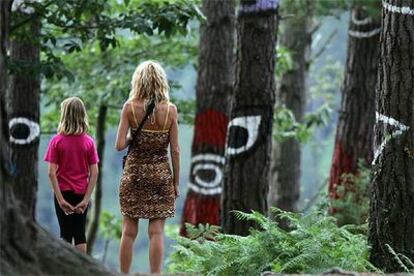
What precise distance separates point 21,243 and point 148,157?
273cm

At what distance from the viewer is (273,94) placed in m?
11.1

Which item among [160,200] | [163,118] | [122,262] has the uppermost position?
[163,118]

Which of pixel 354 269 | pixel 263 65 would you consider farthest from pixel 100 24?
pixel 354 269

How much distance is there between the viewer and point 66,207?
8250 millimetres

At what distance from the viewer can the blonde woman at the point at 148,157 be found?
7918mm

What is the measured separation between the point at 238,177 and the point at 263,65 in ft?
4.52

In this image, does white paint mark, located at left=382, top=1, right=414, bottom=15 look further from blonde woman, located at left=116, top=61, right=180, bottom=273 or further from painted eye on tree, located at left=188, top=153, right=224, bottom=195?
painted eye on tree, located at left=188, top=153, right=224, bottom=195

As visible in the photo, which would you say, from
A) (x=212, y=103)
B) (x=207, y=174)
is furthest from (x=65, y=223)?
(x=212, y=103)

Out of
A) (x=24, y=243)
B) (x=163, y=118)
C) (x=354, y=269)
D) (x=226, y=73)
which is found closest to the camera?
(x=24, y=243)

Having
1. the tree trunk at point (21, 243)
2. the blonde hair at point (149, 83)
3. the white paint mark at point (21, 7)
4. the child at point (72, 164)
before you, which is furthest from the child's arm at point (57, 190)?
the white paint mark at point (21, 7)

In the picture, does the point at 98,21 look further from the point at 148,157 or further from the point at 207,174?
the point at 207,174

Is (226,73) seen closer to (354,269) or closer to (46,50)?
(46,50)

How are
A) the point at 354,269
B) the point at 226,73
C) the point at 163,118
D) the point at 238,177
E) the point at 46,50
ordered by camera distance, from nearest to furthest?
the point at 354,269 → the point at 163,118 → the point at 238,177 → the point at 46,50 → the point at 226,73

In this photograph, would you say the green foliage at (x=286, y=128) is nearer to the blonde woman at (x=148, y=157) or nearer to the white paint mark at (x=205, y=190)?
the white paint mark at (x=205, y=190)
